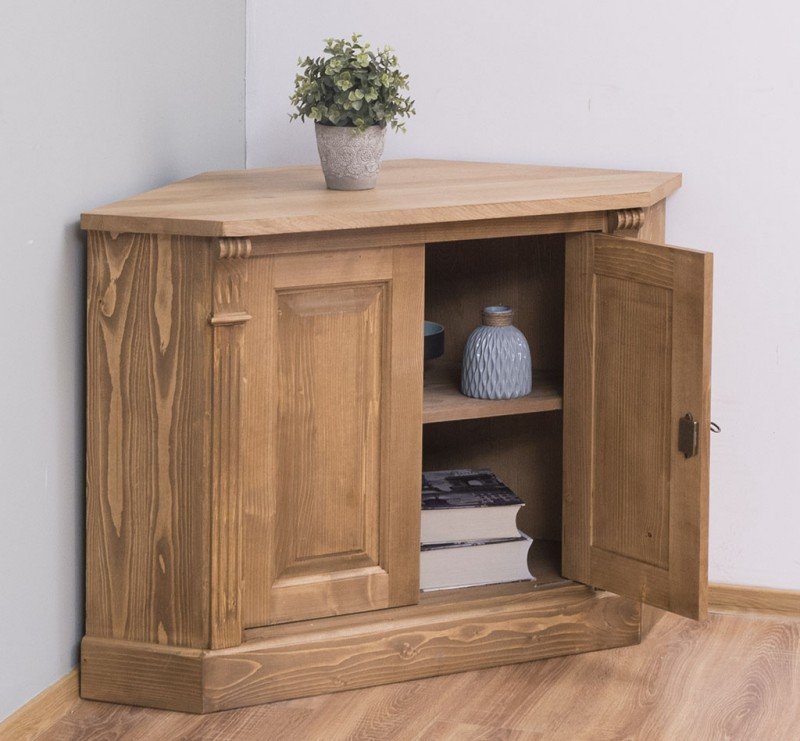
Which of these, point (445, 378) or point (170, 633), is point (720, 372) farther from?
point (170, 633)

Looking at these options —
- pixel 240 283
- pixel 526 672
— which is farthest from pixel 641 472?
pixel 240 283

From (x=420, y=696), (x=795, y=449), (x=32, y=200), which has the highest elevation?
(x=32, y=200)

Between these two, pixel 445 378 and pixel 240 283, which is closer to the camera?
pixel 240 283

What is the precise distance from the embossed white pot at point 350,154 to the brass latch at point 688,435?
66cm

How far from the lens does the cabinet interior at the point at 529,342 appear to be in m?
2.55

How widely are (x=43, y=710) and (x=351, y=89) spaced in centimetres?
112

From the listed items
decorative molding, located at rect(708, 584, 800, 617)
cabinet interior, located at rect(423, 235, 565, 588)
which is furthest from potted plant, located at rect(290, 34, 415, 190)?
decorative molding, located at rect(708, 584, 800, 617)

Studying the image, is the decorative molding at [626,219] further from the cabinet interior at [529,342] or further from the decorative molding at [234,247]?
the decorative molding at [234,247]

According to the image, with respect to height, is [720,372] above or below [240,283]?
below

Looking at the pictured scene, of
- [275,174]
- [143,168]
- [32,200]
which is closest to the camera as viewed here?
[32,200]

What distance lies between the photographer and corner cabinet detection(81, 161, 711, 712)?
6.50 feet

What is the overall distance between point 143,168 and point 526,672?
3.62 ft

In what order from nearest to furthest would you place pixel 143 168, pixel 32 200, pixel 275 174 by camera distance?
pixel 32 200
pixel 143 168
pixel 275 174

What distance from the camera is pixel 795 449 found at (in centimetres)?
246
